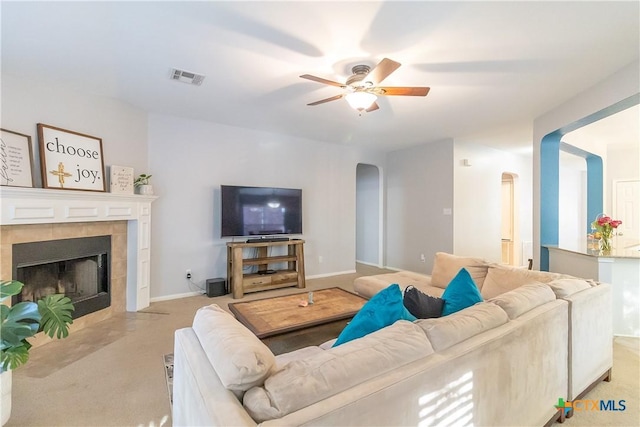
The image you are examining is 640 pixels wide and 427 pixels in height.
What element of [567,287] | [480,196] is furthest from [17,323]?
[480,196]

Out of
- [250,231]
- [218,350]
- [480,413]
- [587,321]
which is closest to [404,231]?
[250,231]

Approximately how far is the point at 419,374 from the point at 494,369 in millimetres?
512

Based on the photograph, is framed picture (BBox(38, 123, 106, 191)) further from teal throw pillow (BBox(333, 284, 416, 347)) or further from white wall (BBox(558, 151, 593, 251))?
white wall (BBox(558, 151, 593, 251))

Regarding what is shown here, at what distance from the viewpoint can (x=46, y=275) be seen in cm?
288

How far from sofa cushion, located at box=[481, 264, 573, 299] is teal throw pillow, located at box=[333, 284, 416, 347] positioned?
1.54 m

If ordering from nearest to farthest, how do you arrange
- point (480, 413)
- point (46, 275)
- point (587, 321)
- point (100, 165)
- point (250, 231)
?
point (480, 413) < point (587, 321) < point (46, 275) < point (100, 165) < point (250, 231)

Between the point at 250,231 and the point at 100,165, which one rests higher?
the point at 100,165

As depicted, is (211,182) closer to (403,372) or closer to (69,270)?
(69,270)

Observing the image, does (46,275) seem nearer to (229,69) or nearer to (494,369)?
(229,69)

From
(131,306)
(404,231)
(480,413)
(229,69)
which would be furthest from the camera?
(404,231)

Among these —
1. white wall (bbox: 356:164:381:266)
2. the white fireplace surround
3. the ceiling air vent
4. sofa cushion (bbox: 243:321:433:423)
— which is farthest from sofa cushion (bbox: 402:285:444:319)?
white wall (bbox: 356:164:381:266)

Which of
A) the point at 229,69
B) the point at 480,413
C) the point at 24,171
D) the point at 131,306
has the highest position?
the point at 229,69

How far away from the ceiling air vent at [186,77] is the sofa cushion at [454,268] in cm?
309

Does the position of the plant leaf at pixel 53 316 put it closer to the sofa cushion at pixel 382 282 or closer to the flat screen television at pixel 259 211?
the sofa cushion at pixel 382 282
